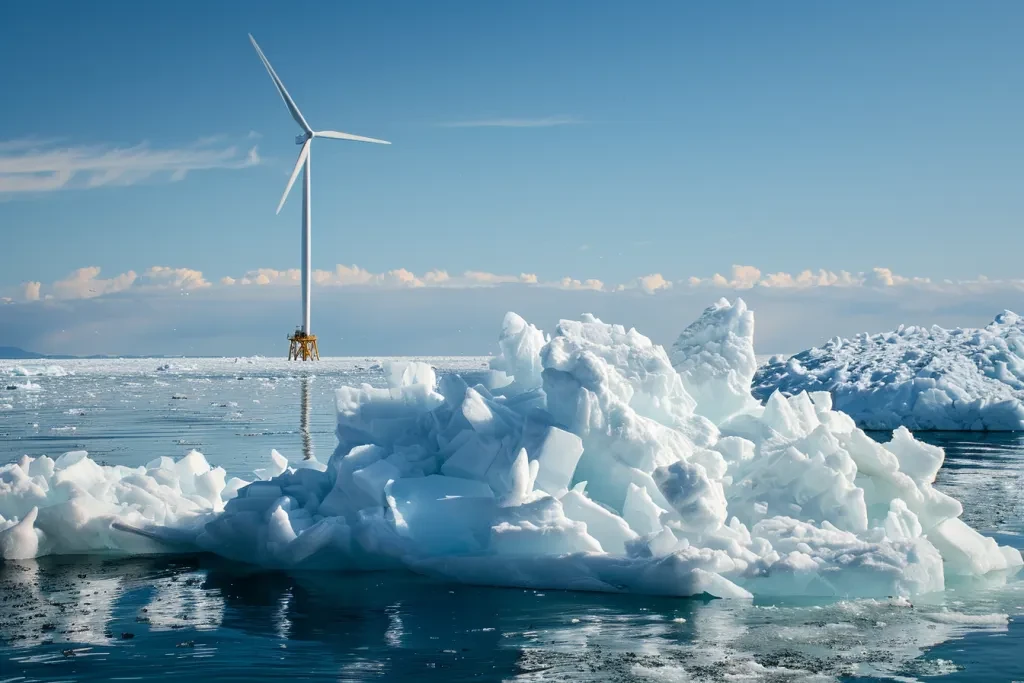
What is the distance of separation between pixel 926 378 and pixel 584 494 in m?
26.7

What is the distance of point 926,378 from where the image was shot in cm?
3484

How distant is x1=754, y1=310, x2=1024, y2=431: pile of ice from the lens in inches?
1329

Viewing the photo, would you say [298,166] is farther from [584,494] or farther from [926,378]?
[584,494]

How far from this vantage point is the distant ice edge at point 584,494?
10414 mm

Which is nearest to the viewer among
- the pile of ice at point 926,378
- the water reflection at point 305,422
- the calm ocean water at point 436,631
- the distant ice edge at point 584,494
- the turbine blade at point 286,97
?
the calm ocean water at point 436,631

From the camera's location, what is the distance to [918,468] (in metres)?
12.4

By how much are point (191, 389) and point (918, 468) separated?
4825 cm

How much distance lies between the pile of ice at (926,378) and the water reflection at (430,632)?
82.8 ft

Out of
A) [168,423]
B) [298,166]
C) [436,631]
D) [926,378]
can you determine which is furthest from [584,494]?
[298,166]

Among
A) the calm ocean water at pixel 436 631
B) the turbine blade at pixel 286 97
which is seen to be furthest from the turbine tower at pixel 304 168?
the calm ocean water at pixel 436 631

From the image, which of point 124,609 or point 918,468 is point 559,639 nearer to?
point 124,609

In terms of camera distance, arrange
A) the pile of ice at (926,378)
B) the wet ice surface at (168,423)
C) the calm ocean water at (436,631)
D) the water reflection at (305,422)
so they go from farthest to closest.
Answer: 1. the pile of ice at (926,378)
2. the water reflection at (305,422)
3. the wet ice surface at (168,423)
4. the calm ocean water at (436,631)

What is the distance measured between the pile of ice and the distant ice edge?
21847 millimetres

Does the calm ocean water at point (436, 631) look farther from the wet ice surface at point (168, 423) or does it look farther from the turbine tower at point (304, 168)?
the turbine tower at point (304, 168)
